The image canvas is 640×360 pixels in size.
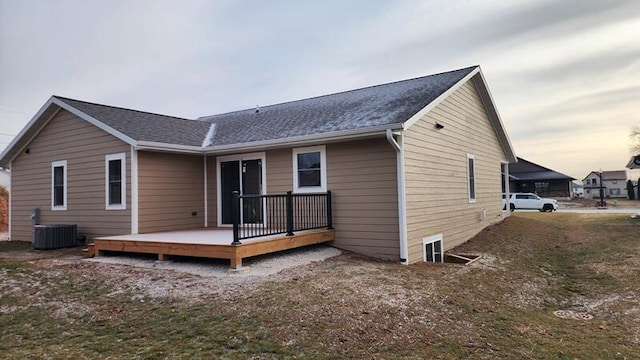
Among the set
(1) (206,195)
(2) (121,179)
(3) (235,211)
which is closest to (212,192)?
(1) (206,195)

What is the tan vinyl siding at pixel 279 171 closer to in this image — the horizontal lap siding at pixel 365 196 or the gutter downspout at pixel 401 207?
the horizontal lap siding at pixel 365 196

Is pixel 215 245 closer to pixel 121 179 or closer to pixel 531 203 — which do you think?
pixel 121 179

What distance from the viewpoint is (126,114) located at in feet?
37.4

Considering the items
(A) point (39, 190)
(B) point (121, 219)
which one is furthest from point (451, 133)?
(A) point (39, 190)

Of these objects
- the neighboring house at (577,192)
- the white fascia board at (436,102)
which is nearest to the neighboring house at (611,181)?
the neighboring house at (577,192)

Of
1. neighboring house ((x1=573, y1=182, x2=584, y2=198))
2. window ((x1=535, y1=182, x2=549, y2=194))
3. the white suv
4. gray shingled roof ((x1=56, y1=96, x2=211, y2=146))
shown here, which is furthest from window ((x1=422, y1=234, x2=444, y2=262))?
neighboring house ((x1=573, y1=182, x2=584, y2=198))

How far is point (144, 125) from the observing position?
10.8 metres

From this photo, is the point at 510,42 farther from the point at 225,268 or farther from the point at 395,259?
the point at 225,268

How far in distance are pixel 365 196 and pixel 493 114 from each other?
25.3 feet

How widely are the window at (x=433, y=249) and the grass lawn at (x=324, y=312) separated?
1.06 m

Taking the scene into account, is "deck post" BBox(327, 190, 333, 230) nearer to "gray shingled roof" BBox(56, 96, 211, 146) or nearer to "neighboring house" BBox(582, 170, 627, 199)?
"gray shingled roof" BBox(56, 96, 211, 146)

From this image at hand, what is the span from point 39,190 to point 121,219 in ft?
14.1

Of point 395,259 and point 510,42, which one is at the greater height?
point 510,42

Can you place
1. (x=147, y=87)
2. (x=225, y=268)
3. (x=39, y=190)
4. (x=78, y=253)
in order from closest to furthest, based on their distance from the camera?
(x=225, y=268)
(x=78, y=253)
(x=39, y=190)
(x=147, y=87)
